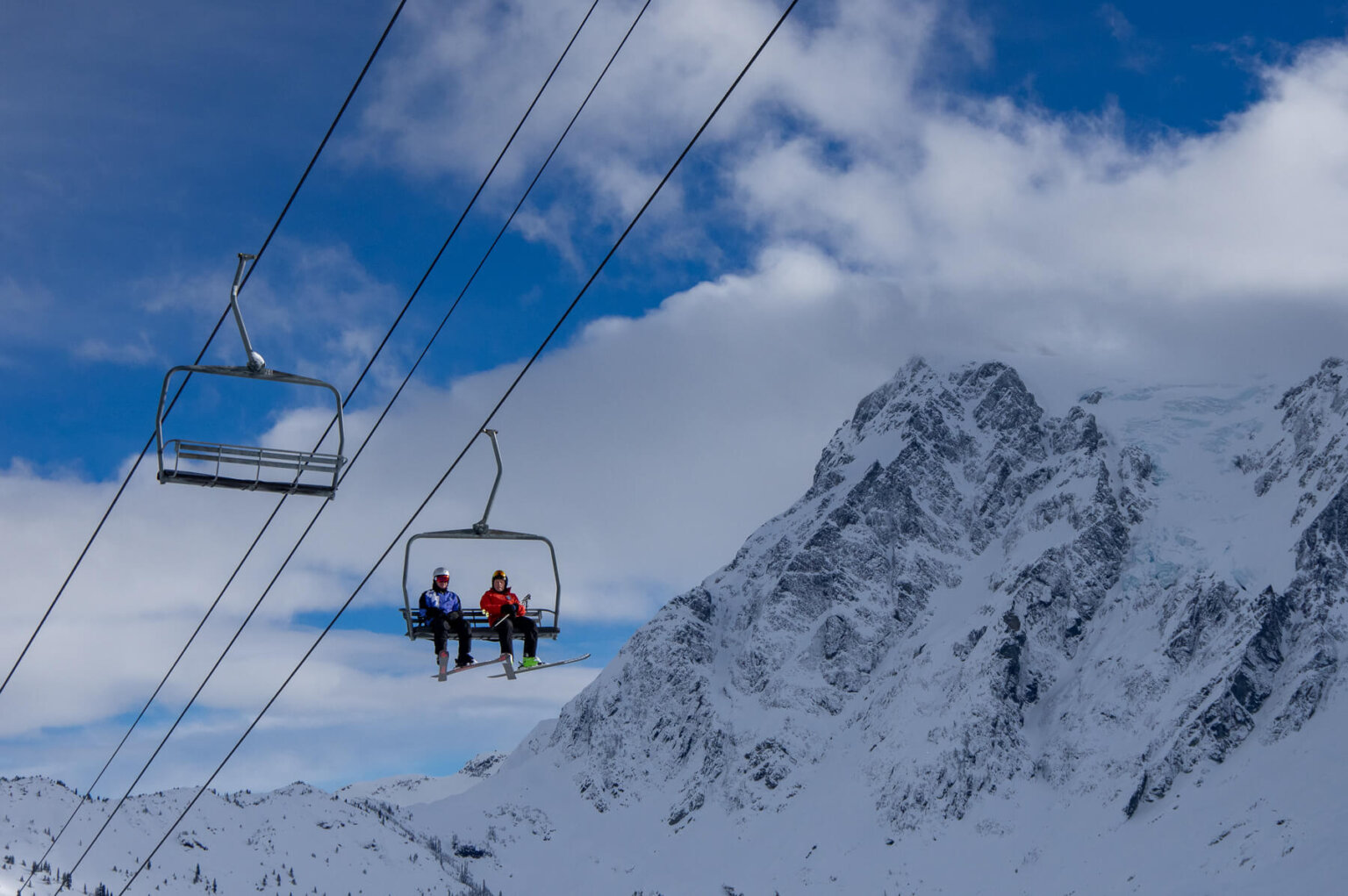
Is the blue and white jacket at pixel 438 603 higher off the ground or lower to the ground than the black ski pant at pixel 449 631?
higher

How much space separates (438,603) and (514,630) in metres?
1.69

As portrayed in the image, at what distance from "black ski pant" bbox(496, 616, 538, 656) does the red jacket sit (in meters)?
0.13

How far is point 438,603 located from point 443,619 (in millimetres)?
332

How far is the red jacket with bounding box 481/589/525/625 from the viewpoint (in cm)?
2678

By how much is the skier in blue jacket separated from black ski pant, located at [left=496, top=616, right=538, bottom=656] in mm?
630

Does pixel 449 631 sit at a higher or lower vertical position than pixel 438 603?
lower

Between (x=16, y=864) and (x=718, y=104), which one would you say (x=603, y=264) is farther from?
(x=16, y=864)

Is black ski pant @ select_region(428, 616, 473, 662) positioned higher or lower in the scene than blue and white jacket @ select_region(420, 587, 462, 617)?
lower

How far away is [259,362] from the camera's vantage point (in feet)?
57.5

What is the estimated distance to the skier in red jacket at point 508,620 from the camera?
26641mm

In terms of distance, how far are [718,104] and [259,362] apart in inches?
294

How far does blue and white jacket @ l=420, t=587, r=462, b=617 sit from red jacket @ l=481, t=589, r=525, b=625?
664mm

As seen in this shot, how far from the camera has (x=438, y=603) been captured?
2620cm

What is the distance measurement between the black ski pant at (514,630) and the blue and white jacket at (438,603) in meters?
0.96
